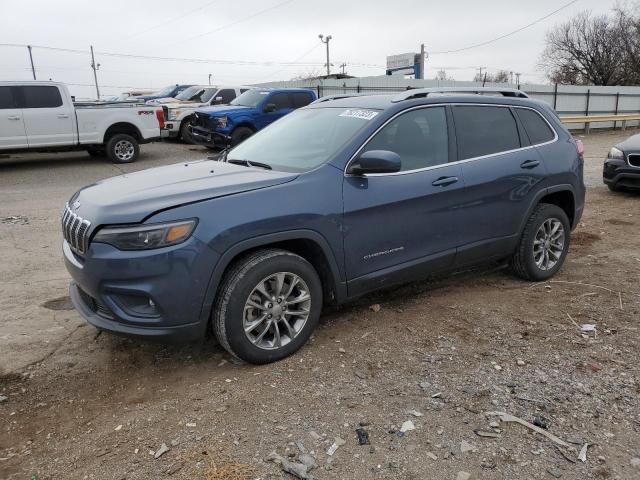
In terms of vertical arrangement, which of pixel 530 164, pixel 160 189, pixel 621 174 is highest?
pixel 160 189

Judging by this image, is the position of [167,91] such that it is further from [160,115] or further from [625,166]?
[625,166]

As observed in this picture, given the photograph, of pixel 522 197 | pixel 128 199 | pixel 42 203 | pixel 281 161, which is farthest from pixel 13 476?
pixel 42 203

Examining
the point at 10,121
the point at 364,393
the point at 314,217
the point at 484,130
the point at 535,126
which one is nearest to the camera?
the point at 364,393

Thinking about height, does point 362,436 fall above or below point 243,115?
below

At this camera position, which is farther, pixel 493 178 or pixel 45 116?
pixel 45 116

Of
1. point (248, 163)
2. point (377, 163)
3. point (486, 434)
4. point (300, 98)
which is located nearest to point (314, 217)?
point (377, 163)

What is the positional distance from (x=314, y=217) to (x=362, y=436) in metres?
1.42

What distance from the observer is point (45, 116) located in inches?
484

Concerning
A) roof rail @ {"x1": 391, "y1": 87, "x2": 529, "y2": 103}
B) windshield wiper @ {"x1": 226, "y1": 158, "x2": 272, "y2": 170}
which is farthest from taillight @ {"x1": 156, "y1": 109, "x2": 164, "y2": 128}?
roof rail @ {"x1": 391, "y1": 87, "x2": 529, "y2": 103}

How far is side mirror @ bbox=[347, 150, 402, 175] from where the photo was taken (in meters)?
3.68

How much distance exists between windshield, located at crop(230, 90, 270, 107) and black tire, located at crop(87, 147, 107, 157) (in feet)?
12.4

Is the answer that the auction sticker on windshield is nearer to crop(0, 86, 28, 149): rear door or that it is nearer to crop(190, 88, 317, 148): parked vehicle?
crop(190, 88, 317, 148): parked vehicle

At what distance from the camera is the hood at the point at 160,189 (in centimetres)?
323

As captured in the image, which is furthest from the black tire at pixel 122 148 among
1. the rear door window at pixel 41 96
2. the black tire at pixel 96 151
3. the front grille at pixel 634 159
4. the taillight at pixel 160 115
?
the front grille at pixel 634 159
